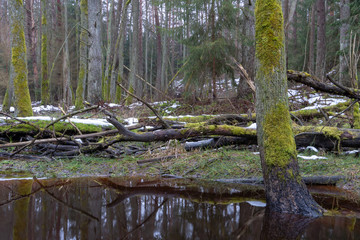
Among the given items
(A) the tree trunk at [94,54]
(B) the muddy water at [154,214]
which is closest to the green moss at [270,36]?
(B) the muddy water at [154,214]

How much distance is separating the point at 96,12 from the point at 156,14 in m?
14.4

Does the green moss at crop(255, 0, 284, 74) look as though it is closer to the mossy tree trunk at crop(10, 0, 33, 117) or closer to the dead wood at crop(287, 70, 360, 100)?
the dead wood at crop(287, 70, 360, 100)

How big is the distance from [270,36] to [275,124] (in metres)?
0.94

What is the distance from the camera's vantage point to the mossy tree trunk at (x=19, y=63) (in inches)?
301

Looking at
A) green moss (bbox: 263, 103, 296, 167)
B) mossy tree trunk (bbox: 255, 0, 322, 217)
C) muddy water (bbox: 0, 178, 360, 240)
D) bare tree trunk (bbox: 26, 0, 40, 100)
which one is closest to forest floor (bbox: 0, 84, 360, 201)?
muddy water (bbox: 0, 178, 360, 240)

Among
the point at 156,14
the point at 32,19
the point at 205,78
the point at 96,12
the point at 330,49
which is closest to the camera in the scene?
the point at 205,78

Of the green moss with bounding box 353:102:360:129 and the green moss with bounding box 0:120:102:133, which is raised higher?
the green moss with bounding box 353:102:360:129

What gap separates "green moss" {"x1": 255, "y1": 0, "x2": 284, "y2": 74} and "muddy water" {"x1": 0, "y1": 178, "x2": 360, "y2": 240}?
1539 millimetres

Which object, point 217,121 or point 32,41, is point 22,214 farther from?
point 32,41

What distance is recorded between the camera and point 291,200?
270cm

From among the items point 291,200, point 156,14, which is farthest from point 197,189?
point 156,14

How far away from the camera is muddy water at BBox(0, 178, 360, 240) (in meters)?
2.29

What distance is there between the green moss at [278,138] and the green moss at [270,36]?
461 mm

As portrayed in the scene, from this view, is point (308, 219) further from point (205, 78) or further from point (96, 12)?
point (96, 12)
